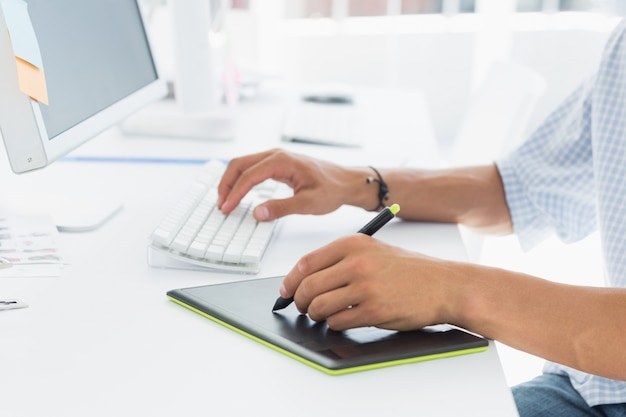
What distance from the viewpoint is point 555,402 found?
3.44 feet

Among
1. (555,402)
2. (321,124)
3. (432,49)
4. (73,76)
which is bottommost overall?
A: (432,49)

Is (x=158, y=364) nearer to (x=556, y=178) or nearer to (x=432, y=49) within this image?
(x=556, y=178)

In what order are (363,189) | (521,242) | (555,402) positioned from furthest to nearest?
1. (521,242)
2. (363,189)
3. (555,402)

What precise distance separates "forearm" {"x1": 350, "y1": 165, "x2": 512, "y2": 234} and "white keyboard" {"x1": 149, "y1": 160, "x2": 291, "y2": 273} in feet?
0.51

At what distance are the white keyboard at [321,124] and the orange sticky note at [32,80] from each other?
734 mm

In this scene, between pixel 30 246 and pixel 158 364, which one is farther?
pixel 30 246

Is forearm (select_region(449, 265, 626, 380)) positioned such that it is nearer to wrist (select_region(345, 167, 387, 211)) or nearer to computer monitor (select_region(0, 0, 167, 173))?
wrist (select_region(345, 167, 387, 211))

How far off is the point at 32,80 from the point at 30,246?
0.21m

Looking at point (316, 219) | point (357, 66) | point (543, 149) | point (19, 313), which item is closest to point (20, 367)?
point (19, 313)

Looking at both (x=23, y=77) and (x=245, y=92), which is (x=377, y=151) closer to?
(x=245, y=92)

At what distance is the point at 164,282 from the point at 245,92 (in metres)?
1.18

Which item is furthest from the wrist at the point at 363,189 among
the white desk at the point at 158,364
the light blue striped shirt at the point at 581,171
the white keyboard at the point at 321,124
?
the white keyboard at the point at 321,124

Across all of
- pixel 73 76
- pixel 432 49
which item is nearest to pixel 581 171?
pixel 73 76

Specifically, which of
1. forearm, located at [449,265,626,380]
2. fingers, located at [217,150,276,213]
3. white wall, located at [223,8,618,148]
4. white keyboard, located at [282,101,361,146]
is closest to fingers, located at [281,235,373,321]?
forearm, located at [449,265,626,380]
